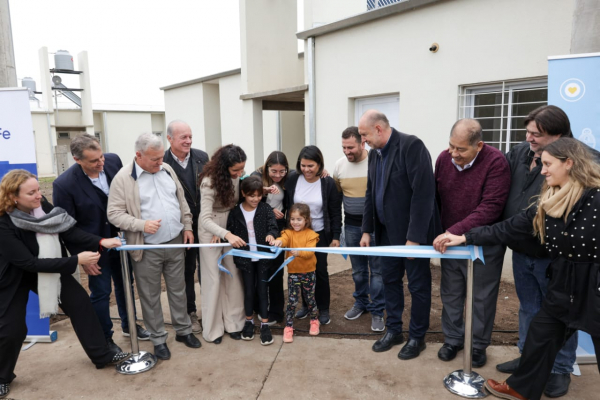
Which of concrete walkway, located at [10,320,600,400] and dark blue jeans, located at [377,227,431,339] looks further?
dark blue jeans, located at [377,227,431,339]

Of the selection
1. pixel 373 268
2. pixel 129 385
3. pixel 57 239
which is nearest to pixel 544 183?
pixel 373 268

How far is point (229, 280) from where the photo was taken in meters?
4.31

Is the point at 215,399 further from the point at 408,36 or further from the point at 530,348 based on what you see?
the point at 408,36

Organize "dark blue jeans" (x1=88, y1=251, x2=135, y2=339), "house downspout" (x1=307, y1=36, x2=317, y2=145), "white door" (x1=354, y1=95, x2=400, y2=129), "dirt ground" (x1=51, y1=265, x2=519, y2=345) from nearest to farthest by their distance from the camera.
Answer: "dark blue jeans" (x1=88, y1=251, x2=135, y2=339) < "dirt ground" (x1=51, y1=265, x2=519, y2=345) < "white door" (x1=354, y1=95, x2=400, y2=129) < "house downspout" (x1=307, y1=36, x2=317, y2=145)

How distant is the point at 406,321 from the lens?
15.3ft

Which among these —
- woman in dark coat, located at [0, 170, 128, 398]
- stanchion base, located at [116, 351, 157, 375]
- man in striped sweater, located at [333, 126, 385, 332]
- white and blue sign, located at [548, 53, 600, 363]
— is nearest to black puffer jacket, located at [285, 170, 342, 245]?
man in striped sweater, located at [333, 126, 385, 332]

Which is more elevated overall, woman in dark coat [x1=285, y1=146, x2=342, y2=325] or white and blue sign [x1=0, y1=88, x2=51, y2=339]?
white and blue sign [x1=0, y1=88, x2=51, y2=339]

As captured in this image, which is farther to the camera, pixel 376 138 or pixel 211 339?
pixel 211 339

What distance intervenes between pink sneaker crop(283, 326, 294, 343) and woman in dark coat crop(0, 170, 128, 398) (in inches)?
66.6

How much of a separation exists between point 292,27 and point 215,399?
9.21 m

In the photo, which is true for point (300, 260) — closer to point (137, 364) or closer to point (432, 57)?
point (137, 364)

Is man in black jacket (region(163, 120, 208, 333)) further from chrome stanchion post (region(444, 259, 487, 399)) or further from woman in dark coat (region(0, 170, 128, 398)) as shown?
chrome stanchion post (region(444, 259, 487, 399))

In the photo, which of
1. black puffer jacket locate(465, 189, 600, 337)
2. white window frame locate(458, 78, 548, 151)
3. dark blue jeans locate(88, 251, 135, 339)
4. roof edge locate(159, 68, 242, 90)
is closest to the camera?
black puffer jacket locate(465, 189, 600, 337)

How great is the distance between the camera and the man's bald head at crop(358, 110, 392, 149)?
3.57 metres
